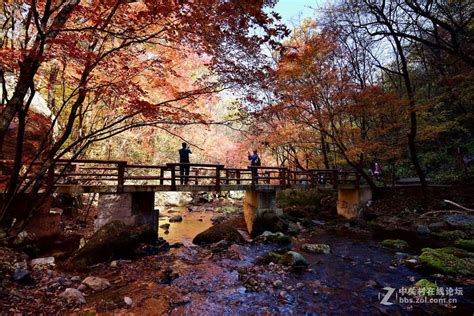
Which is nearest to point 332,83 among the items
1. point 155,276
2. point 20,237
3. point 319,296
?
point 319,296

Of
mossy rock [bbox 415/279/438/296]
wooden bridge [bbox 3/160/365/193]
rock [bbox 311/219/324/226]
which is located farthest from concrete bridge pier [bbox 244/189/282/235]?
mossy rock [bbox 415/279/438/296]

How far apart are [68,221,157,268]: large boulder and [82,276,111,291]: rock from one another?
1391mm

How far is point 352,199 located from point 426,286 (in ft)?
33.4

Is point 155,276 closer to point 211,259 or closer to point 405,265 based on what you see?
point 211,259

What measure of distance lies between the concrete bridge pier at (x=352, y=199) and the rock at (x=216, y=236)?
8081mm

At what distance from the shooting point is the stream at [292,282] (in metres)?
5.06

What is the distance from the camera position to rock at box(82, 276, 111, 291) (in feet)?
17.8

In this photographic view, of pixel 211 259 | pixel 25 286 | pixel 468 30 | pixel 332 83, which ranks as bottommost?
pixel 211 259

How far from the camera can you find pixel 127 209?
355 inches

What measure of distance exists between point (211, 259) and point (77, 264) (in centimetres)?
364

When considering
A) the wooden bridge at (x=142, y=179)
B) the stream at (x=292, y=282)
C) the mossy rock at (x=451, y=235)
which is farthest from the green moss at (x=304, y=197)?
the stream at (x=292, y=282)

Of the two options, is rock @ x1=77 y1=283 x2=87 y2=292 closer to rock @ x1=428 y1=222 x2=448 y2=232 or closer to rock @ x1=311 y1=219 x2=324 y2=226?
rock @ x1=311 y1=219 x2=324 y2=226

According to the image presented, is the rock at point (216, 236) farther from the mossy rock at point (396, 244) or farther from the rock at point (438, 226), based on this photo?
the rock at point (438, 226)

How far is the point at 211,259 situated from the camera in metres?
8.07
